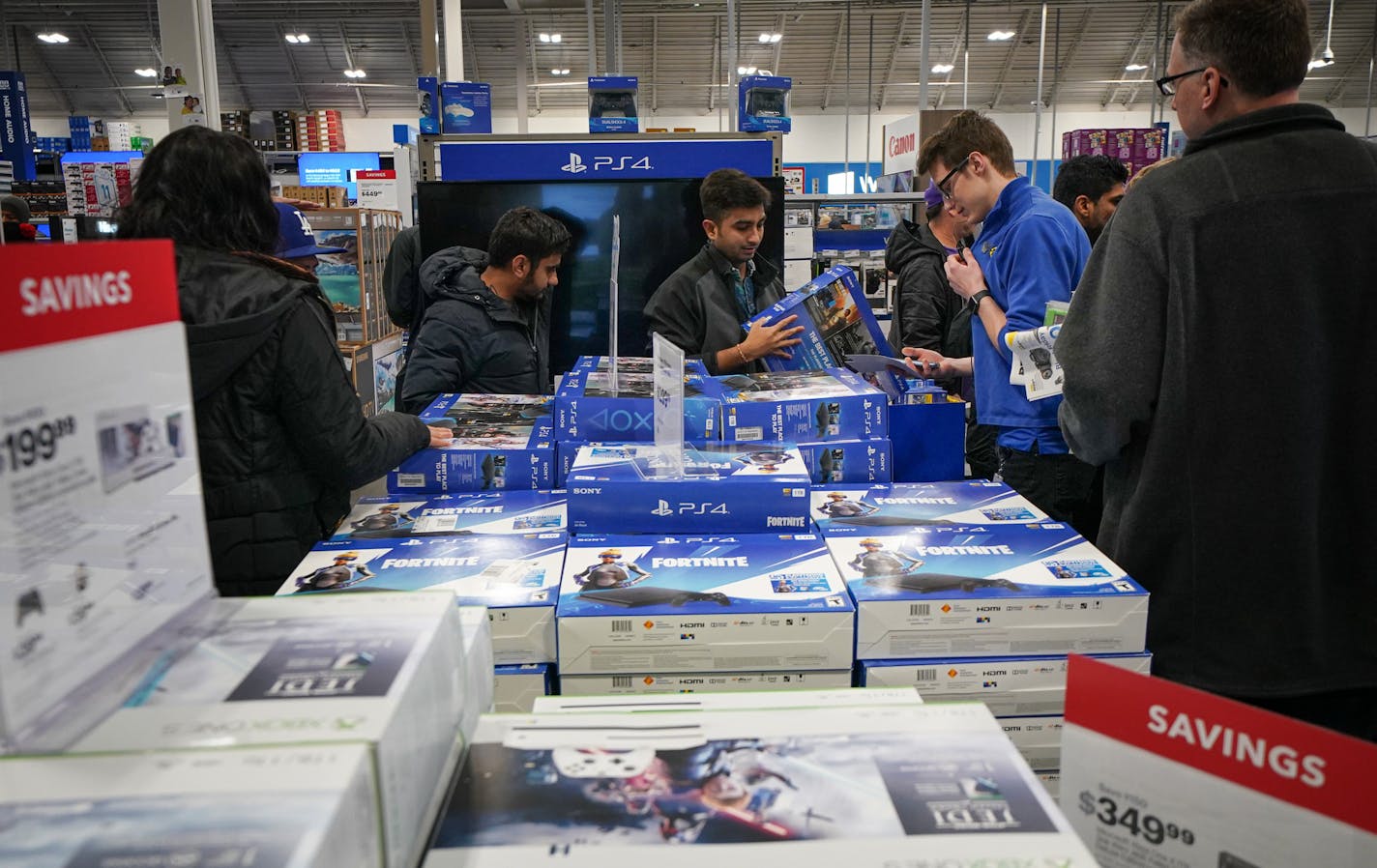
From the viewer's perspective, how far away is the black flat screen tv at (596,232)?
393 centimetres

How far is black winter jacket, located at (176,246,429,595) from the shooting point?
173cm

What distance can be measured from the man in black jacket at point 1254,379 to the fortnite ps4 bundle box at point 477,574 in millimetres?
989

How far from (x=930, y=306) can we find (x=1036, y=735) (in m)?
2.76

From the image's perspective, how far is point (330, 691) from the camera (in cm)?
79

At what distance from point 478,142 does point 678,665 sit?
297 cm

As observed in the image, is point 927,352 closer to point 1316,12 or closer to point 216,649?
point 216,649

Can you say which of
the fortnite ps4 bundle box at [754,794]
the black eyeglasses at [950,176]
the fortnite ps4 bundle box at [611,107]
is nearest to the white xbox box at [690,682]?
the fortnite ps4 bundle box at [754,794]

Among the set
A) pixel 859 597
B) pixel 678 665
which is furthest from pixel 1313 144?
pixel 678 665

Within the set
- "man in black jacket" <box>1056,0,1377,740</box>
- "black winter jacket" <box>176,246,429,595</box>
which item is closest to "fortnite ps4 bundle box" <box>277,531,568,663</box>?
"black winter jacket" <box>176,246,429,595</box>

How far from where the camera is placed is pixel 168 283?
0.86 metres

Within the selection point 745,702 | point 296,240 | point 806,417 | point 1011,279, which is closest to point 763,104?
point 1011,279

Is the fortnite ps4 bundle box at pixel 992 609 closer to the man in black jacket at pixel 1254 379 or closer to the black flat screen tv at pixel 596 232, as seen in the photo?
the man in black jacket at pixel 1254 379

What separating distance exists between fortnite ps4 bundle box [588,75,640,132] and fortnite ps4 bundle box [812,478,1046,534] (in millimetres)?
2667

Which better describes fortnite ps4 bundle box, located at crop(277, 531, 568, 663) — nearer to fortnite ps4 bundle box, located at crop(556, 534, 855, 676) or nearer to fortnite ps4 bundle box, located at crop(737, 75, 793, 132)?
fortnite ps4 bundle box, located at crop(556, 534, 855, 676)
